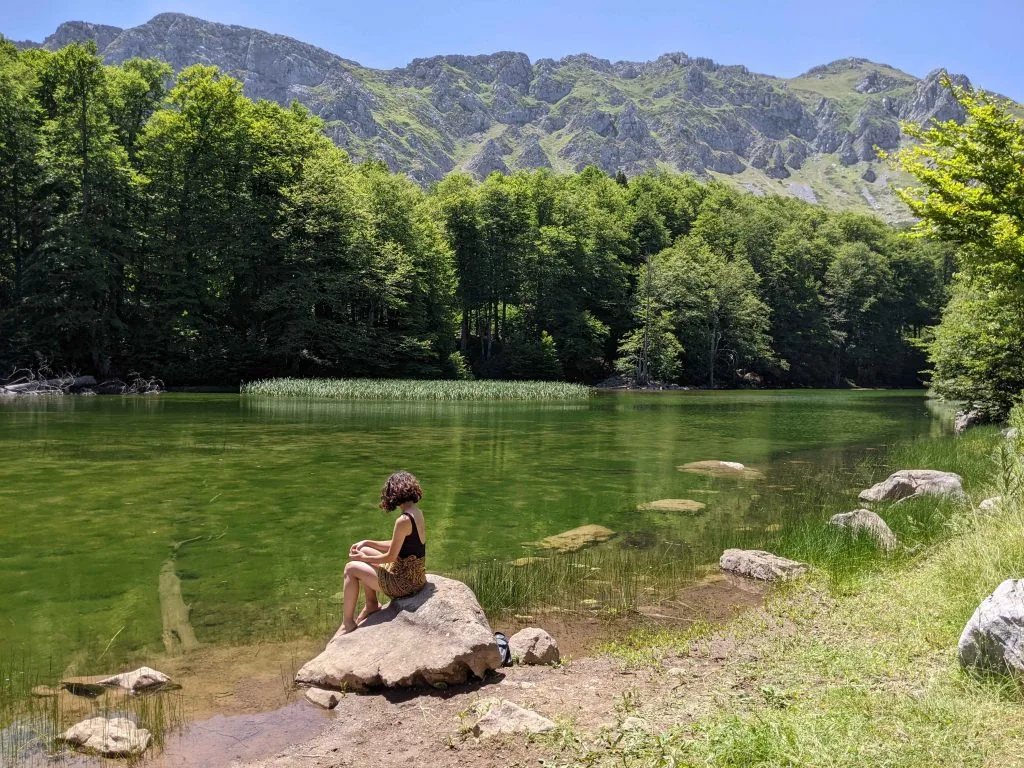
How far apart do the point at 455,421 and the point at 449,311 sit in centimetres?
3423

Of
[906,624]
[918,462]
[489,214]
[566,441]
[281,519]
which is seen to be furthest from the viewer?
[489,214]

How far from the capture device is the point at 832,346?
87.7 m

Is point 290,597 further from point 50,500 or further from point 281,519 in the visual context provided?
point 50,500

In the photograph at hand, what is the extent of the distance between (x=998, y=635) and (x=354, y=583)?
17.4 ft

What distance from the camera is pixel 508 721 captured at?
16.4 feet

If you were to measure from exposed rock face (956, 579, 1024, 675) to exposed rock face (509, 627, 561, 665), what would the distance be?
10.8ft

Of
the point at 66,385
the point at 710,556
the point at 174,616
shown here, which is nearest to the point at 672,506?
the point at 710,556

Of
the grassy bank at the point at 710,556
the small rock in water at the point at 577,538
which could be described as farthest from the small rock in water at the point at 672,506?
the small rock in water at the point at 577,538

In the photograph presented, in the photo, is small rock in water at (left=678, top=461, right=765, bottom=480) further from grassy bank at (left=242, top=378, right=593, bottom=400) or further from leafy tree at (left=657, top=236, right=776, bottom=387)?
leafy tree at (left=657, top=236, right=776, bottom=387)

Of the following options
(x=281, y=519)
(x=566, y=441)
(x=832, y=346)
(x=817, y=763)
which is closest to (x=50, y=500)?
(x=281, y=519)

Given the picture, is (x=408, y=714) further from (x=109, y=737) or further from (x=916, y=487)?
(x=916, y=487)

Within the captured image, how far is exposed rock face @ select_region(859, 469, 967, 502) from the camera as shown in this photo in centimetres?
1325

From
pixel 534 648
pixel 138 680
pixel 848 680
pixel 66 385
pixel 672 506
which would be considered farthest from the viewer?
pixel 66 385

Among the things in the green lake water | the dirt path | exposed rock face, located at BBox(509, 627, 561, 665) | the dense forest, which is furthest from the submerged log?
the dense forest
